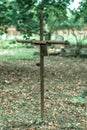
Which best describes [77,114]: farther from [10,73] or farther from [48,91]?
[10,73]

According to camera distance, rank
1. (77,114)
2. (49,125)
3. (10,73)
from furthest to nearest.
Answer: (10,73), (77,114), (49,125)

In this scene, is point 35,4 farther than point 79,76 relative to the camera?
No

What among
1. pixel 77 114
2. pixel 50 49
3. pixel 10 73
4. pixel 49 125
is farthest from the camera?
pixel 50 49

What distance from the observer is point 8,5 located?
31.1ft

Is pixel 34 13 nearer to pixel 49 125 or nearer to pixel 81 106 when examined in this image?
pixel 81 106

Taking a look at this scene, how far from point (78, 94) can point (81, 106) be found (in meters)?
1.19

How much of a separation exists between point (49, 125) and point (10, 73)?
5.08 meters

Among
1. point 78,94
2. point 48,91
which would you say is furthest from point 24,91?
point 78,94

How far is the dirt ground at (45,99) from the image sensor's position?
19.7 feet

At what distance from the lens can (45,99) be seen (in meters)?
7.67

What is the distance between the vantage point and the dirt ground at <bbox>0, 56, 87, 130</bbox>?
19.7 ft

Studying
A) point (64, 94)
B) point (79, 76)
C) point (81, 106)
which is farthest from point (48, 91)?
point (79, 76)

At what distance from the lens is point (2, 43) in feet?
73.3

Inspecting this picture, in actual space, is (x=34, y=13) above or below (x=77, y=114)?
above
